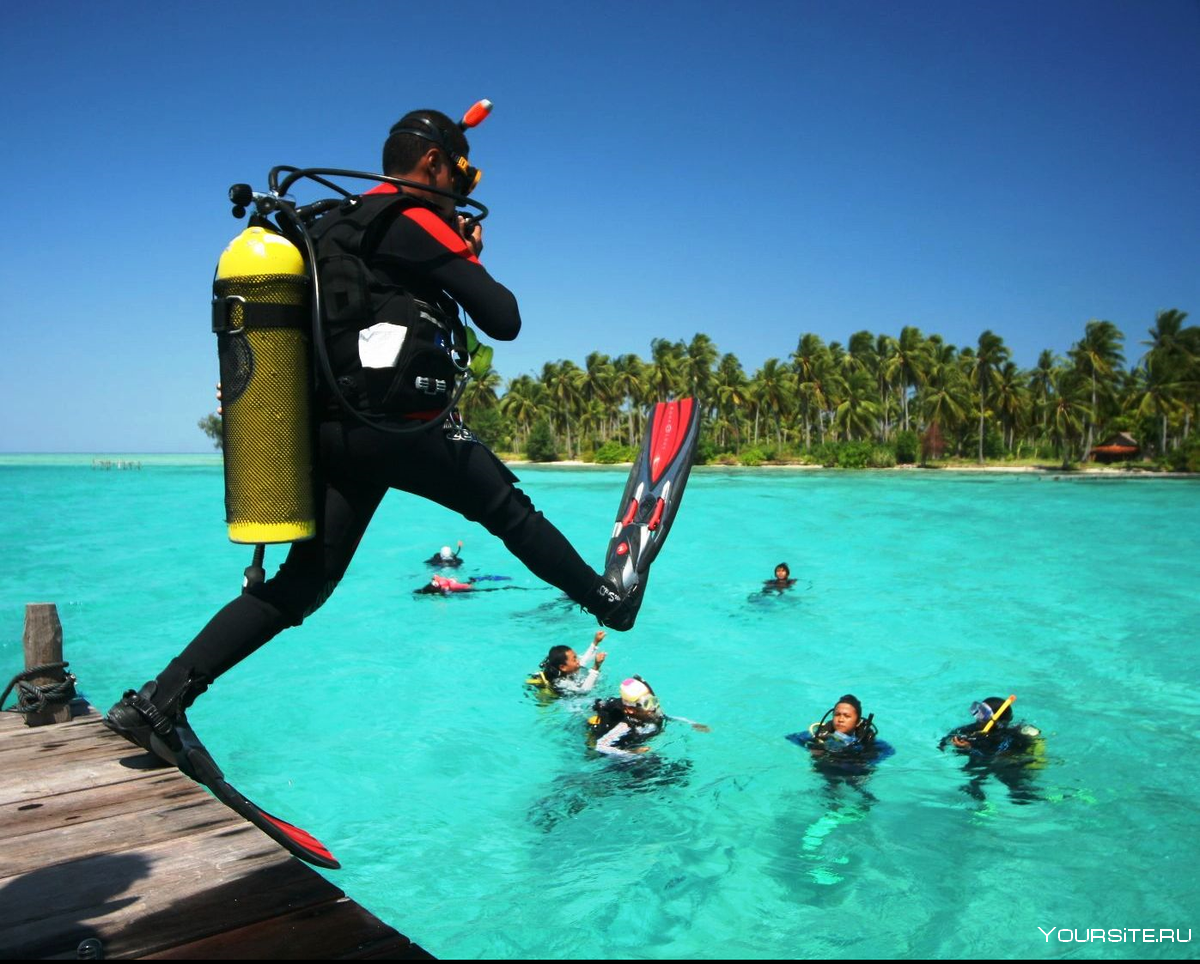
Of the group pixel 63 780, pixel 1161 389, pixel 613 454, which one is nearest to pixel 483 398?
pixel 613 454

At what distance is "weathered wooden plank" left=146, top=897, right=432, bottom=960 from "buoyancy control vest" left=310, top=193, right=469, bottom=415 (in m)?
1.32

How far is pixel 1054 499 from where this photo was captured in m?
45.7

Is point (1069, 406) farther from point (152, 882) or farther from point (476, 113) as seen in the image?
point (152, 882)

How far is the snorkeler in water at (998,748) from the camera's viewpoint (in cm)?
843

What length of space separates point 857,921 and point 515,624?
37.5 ft

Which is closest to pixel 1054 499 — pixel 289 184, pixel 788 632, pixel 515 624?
pixel 788 632

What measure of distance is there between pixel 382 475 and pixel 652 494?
173cm

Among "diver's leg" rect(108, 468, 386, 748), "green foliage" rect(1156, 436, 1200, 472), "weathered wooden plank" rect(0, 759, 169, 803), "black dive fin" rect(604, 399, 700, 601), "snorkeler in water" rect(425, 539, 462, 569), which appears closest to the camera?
"diver's leg" rect(108, 468, 386, 748)

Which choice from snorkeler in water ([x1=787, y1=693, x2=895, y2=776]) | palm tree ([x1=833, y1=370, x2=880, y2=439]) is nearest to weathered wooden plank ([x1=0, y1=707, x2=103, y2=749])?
snorkeler in water ([x1=787, y1=693, x2=895, y2=776])

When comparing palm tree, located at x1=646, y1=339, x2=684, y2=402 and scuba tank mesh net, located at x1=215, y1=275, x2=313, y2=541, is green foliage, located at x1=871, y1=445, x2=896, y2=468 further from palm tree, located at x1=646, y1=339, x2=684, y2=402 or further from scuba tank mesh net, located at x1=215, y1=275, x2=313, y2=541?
scuba tank mesh net, located at x1=215, y1=275, x2=313, y2=541

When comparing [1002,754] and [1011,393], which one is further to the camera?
[1011,393]

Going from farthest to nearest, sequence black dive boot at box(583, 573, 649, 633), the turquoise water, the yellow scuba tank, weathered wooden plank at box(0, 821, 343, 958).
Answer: the turquoise water, black dive boot at box(583, 573, 649, 633), the yellow scuba tank, weathered wooden plank at box(0, 821, 343, 958)

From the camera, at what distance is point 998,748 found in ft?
28.7

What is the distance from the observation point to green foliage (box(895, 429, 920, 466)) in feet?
265
